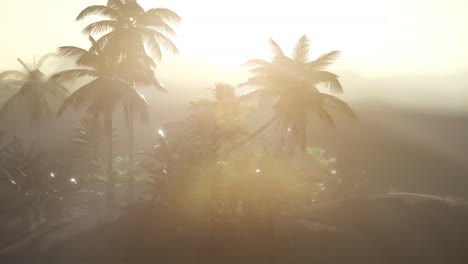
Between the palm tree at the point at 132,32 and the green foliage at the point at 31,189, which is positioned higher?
the palm tree at the point at 132,32

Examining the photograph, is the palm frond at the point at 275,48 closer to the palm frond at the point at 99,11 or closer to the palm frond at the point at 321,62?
the palm frond at the point at 321,62

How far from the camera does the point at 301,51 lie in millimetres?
27453

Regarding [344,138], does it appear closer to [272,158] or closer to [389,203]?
[389,203]

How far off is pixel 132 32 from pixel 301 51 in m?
13.1

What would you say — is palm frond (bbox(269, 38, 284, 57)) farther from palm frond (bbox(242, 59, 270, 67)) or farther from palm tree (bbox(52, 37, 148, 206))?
palm tree (bbox(52, 37, 148, 206))

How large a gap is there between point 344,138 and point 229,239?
159ft

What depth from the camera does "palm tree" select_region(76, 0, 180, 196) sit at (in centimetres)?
2828

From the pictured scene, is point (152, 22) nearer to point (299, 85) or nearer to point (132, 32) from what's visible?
point (132, 32)

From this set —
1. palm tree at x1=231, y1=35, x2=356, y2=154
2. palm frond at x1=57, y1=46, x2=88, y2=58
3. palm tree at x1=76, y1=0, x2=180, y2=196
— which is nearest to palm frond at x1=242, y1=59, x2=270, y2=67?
palm tree at x1=231, y1=35, x2=356, y2=154

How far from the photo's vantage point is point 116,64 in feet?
93.6

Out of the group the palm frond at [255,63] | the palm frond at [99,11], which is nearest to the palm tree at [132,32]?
the palm frond at [99,11]

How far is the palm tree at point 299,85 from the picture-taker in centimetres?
2669

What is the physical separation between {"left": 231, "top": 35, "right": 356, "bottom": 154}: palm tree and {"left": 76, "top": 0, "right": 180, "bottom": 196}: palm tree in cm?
767

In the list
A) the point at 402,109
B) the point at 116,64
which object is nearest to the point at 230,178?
the point at 116,64
